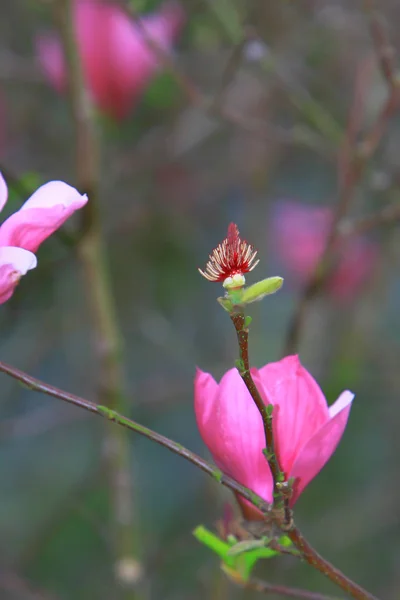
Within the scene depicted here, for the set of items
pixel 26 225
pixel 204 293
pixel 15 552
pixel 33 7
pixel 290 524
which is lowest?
pixel 290 524

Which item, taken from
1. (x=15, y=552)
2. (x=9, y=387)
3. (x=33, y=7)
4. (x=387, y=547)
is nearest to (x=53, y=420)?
(x=9, y=387)

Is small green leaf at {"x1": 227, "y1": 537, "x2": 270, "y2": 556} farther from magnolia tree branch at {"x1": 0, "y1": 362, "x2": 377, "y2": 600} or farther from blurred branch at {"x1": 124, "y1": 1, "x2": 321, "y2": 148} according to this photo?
blurred branch at {"x1": 124, "y1": 1, "x2": 321, "y2": 148}

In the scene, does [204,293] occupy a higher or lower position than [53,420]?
higher

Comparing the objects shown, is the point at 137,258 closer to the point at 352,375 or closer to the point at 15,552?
the point at 352,375

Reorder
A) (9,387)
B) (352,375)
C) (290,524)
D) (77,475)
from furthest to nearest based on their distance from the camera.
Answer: (77,475) < (9,387) < (352,375) < (290,524)

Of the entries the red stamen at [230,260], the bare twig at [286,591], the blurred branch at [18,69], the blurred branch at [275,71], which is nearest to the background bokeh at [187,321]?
the blurred branch at [18,69]

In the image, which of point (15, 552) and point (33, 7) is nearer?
point (33, 7)

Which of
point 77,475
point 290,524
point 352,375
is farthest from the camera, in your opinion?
point 77,475
